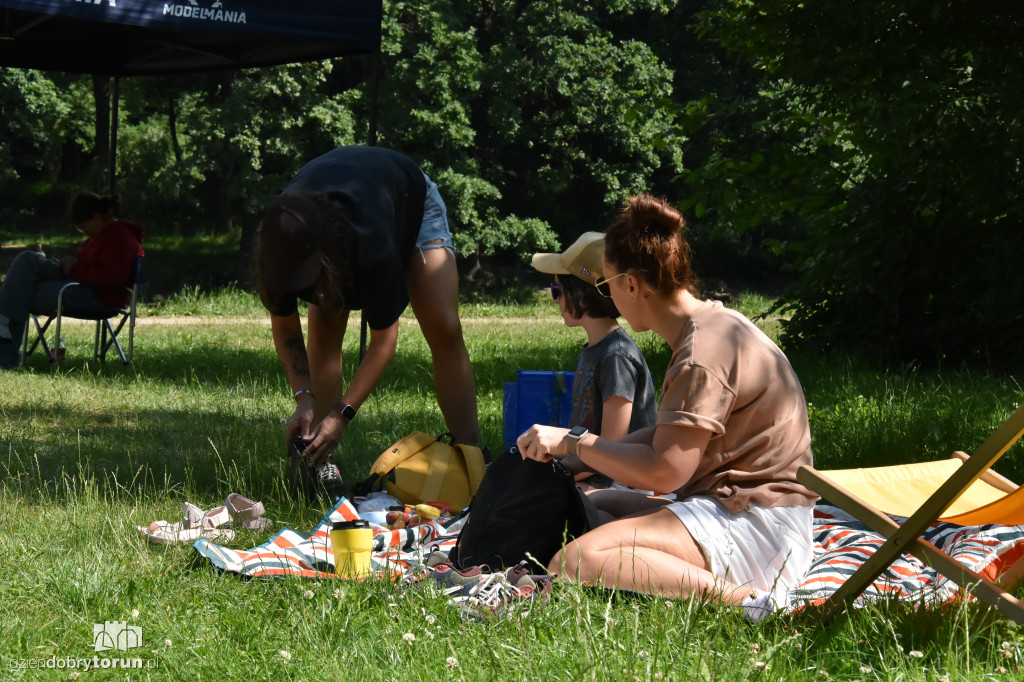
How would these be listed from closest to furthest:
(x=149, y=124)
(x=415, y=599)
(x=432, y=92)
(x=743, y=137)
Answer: (x=415, y=599), (x=743, y=137), (x=432, y=92), (x=149, y=124)

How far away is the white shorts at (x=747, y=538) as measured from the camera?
9.75 ft

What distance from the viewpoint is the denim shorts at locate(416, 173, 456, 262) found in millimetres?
4844

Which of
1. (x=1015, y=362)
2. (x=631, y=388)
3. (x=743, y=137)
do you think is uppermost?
(x=743, y=137)

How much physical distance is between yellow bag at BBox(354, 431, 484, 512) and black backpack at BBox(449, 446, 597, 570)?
1.18m

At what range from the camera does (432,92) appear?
23766mm

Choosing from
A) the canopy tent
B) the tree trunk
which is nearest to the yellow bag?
the canopy tent

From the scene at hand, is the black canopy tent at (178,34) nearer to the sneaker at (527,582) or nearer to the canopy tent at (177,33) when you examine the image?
the canopy tent at (177,33)

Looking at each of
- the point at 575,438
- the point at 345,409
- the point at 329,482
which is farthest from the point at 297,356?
the point at 575,438

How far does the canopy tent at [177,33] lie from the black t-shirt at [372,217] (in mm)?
2021

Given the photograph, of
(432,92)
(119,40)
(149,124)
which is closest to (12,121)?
(149,124)

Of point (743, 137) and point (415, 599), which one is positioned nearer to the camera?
point (415, 599)

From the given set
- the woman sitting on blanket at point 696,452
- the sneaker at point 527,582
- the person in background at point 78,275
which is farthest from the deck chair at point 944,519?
the person in background at point 78,275

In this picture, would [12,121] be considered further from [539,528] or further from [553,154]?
[539,528]

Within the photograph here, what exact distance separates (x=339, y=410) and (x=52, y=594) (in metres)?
1.43
